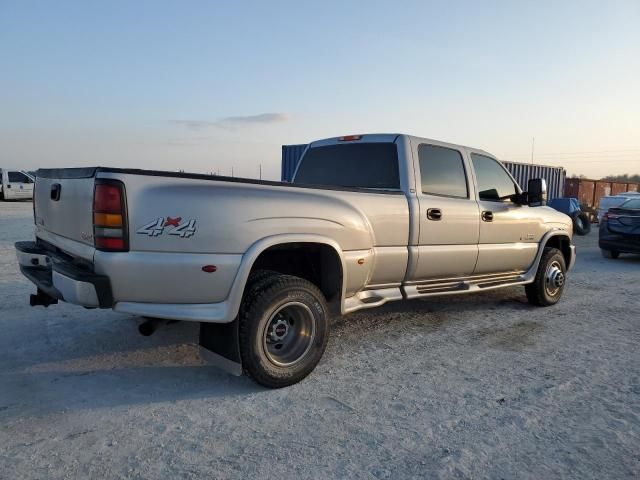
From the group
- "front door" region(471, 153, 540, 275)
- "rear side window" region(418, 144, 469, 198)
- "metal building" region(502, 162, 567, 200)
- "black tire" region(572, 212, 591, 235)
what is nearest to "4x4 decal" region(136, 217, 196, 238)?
"rear side window" region(418, 144, 469, 198)

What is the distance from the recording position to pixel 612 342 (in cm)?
482

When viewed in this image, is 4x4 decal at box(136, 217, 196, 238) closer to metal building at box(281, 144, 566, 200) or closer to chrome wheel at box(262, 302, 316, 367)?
chrome wheel at box(262, 302, 316, 367)

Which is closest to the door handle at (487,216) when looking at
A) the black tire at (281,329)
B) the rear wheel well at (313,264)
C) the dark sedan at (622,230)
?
the rear wheel well at (313,264)

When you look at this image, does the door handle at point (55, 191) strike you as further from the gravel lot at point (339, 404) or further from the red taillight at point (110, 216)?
the gravel lot at point (339, 404)

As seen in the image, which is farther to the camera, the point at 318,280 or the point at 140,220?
the point at 318,280

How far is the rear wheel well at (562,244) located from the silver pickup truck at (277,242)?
1198mm

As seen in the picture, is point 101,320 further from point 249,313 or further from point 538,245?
point 538,245

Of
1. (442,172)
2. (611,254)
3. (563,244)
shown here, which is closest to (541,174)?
(611,254)

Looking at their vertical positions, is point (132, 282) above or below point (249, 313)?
above

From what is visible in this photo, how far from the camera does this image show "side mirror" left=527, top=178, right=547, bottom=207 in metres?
5.55

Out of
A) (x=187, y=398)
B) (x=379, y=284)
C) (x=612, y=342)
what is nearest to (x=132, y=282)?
(x=187, y=398)

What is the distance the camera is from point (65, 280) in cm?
313

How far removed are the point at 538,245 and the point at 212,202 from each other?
4.35 metres

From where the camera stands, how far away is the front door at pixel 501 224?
5.28 m
